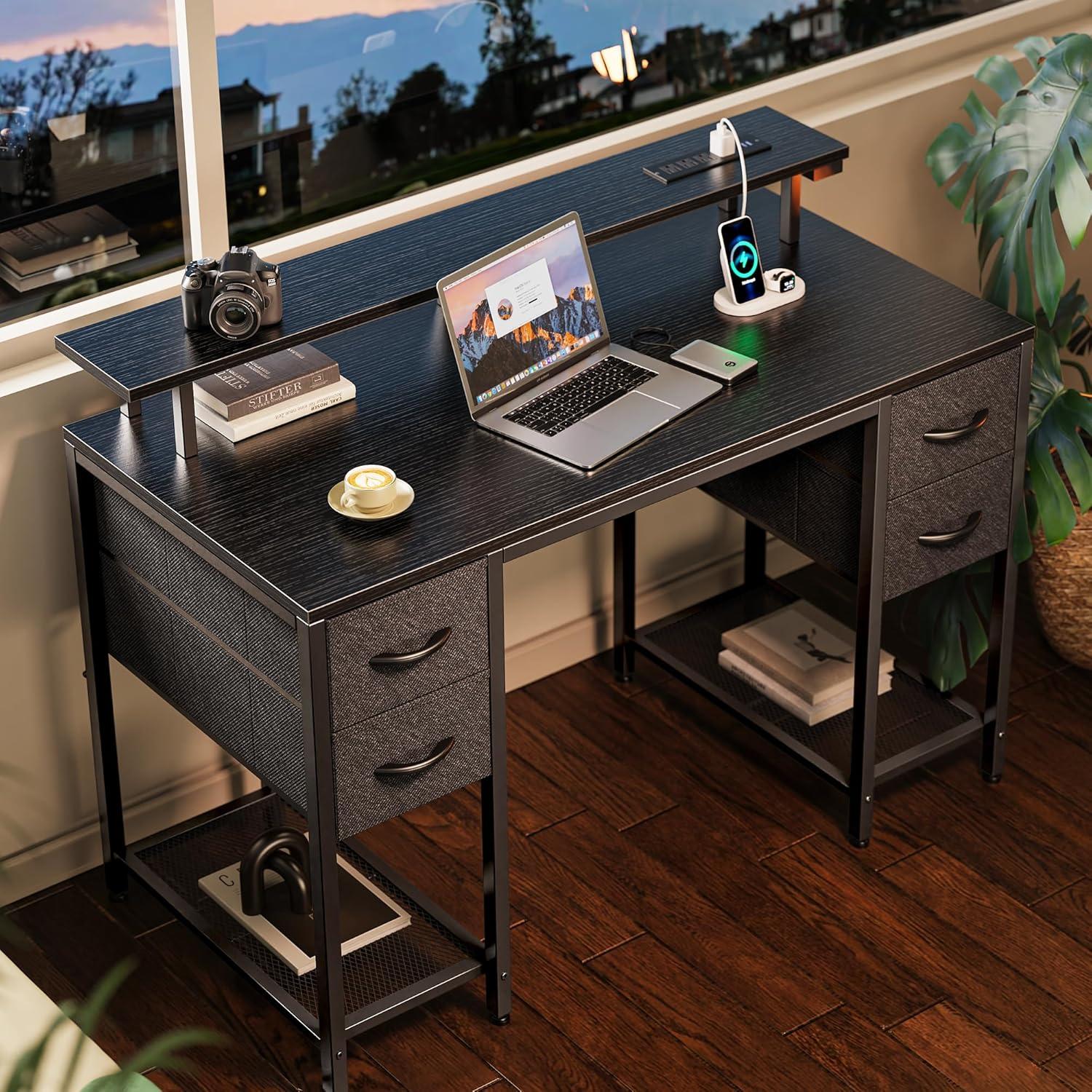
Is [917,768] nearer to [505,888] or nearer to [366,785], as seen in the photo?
[505,888]

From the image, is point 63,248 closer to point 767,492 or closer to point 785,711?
point 767,492

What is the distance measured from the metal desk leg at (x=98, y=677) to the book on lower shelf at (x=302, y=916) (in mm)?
170

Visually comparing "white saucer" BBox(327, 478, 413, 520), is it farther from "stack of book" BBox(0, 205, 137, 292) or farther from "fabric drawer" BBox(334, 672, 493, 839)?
"stack of book" BBox(0, 205, 137, 292)

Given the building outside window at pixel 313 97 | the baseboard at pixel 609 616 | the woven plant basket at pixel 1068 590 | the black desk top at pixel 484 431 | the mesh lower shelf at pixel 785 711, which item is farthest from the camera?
the baseboard at pixel 609 616

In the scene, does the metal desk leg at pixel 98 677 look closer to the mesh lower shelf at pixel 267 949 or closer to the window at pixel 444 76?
the mesh lower shelf at pixel 267 949

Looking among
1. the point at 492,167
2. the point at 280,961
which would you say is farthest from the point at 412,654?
the point at 492,167

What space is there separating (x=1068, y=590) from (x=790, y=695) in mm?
550

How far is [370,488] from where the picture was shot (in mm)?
2158

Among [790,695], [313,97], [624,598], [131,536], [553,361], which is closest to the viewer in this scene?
[131,536]

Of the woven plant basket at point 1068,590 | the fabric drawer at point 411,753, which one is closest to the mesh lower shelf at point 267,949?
the fabric drawer at point 411,753

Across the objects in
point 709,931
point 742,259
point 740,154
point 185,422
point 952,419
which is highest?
point 740,154

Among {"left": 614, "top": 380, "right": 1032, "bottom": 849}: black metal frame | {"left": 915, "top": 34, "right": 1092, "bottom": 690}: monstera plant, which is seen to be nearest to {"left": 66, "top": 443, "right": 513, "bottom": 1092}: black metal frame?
{"left": 614, "top": 380, "right": 1032, "bottom": 849}: black metal frame

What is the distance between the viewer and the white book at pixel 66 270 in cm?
253

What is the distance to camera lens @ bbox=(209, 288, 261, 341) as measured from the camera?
2.23 metres
